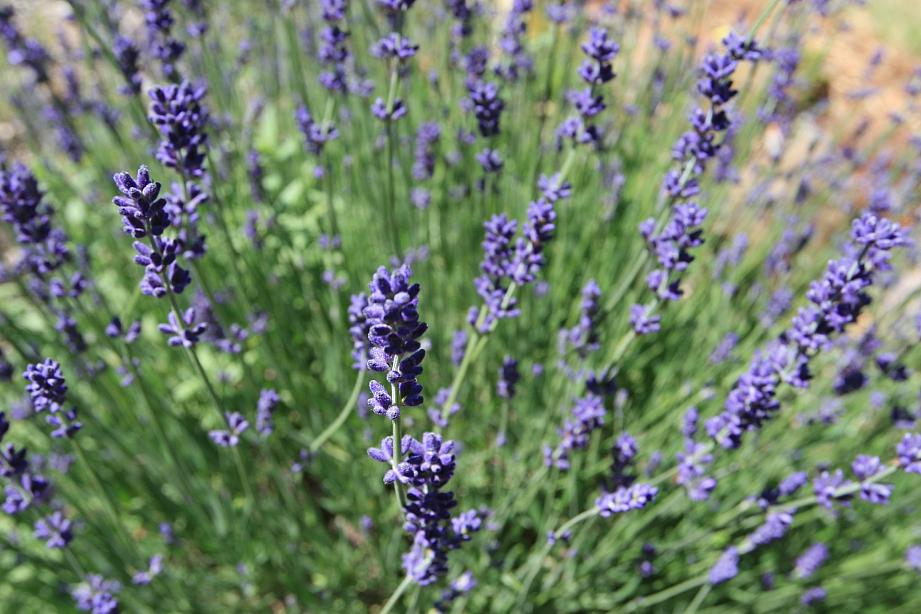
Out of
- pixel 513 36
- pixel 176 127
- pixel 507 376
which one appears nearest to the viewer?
pixel 176 127

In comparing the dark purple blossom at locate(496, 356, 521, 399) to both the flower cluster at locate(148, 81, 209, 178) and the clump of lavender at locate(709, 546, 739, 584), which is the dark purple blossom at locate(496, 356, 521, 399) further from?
the flower cluster at locate(148, 81, 209, 178)

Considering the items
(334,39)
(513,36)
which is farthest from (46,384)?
(513,36)

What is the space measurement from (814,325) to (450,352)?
6.13 ft

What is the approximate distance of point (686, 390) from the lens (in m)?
3.15

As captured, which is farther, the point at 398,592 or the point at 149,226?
the point at 398,592

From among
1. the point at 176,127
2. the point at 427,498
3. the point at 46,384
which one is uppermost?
the point at 176,127

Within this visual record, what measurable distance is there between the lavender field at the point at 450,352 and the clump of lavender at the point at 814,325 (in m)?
0.01

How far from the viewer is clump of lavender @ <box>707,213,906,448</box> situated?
1.84 meters

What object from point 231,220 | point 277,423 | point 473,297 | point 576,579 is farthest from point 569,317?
point 231,220

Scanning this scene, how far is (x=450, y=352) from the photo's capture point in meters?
3.46

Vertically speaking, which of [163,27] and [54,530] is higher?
[163,27]

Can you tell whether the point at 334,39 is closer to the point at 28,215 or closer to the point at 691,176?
the point at 28,215

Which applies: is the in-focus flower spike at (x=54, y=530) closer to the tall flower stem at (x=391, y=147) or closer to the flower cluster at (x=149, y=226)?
the flower cluster at (x=149, y=226)

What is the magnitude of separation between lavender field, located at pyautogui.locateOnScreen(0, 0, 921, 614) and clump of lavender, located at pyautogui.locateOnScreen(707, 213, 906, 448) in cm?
1
